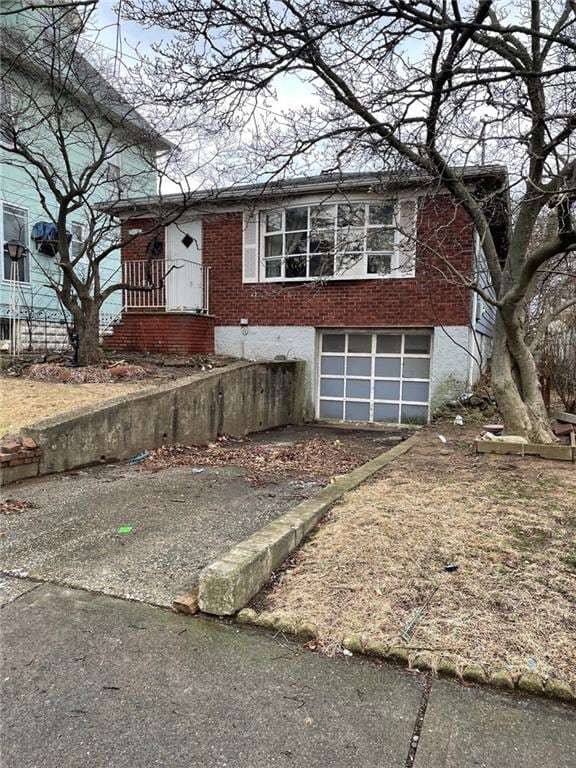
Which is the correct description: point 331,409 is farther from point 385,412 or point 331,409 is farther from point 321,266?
point 321,266

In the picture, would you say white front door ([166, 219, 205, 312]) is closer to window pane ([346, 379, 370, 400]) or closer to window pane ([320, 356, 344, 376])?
window pane ([320, 356, 344, 376])

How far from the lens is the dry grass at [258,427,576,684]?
246 cm

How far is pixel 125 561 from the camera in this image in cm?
344

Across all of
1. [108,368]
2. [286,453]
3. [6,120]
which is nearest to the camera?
[286,453]

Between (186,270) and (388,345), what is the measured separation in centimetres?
549

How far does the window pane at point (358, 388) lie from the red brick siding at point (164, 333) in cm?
368

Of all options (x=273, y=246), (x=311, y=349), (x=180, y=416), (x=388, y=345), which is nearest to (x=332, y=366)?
(x=311, y=349)

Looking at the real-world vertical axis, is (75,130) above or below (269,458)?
above

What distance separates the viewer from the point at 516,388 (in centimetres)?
726

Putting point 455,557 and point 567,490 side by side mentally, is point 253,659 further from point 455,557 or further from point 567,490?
point 567,490

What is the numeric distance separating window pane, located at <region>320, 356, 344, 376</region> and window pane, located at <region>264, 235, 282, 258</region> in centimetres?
281

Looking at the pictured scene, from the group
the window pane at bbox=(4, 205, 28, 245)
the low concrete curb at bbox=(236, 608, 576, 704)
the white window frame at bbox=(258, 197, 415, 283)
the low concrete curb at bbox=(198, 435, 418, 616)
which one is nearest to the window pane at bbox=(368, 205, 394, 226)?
the white window frame at bbox=(258, 197, 415, 283)

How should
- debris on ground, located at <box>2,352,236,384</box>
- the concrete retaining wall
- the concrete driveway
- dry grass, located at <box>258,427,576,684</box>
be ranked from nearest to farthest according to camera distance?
dry grass, located at <box>258,427,576,684</box> < the concrete driveway < the concrete retaining wall < debris on ground, located at <box>2,352,236,384</box>

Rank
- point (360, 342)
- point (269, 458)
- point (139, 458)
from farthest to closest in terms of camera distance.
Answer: point (360, 342), point (269, 458), point (139, 458)
